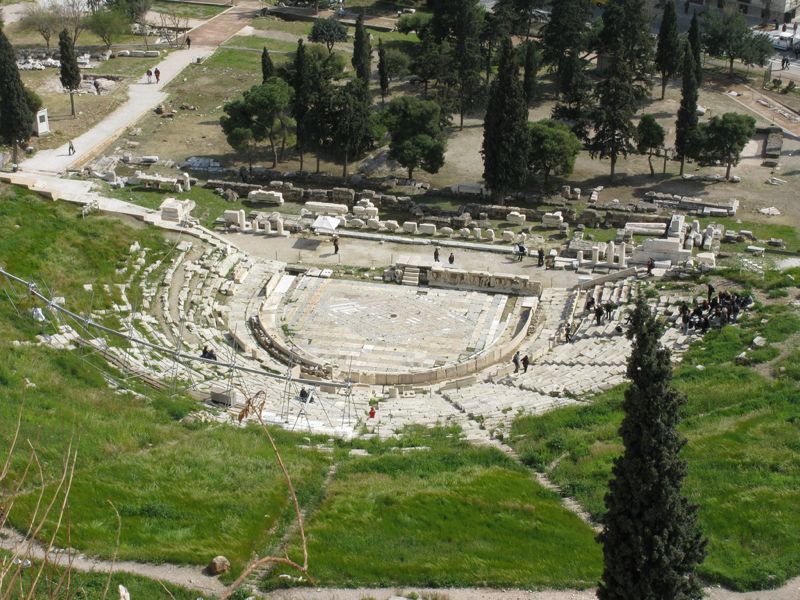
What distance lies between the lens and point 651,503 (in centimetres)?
2725

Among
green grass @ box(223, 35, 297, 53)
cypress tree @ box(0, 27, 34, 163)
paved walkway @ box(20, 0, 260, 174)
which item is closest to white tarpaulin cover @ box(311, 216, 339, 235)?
paved walkway @ box(20, 0, 260, 174)

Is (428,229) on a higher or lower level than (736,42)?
lower

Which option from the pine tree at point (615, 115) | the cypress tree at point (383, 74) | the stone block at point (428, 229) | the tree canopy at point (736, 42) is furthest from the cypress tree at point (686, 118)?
the cypress tree at point (383, 74)

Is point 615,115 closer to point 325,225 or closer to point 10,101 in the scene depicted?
point 325,225

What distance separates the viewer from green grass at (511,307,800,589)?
108 feet

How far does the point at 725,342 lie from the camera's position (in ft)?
161

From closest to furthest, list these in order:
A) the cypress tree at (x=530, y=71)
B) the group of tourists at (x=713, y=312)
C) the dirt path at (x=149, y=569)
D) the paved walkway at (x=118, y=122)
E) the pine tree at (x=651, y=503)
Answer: the pine tree at (x=651, y=503)
the dirt path at (x=149, y=569)
the group of tourists at (x=713, y=312)
the paved walkway at (x=118, y=122)
the cypress tree at (x=530, y=71)

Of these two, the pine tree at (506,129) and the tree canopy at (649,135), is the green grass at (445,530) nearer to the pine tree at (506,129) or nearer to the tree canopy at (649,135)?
the pine tree at (506,129)

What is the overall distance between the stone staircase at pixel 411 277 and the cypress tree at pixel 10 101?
1043 inches

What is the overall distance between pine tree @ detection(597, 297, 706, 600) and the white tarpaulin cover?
1479 inches

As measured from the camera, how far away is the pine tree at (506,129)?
67062 millimetres

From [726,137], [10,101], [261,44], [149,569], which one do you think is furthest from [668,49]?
[149,569]

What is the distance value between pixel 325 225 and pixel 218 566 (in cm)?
3418

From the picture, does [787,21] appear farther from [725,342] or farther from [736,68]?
[725,342]
